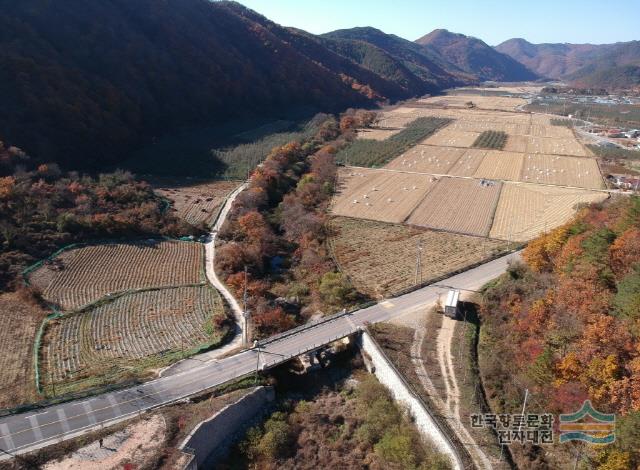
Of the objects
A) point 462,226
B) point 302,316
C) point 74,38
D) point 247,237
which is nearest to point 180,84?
point 74,38

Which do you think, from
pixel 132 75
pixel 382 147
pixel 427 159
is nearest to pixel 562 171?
pixel 427 159

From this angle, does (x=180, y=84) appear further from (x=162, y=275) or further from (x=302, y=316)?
(x=302, y=316)

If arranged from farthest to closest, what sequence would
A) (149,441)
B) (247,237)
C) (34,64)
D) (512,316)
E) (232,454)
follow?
(34,64) < (247,237) < (512,316) < (232,454) < (149,441)

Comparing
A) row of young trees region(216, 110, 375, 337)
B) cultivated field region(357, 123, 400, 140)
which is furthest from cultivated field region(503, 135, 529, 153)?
row of young trees region(216, 110, 375, 337)

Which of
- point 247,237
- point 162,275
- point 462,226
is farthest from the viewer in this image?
point 462,226

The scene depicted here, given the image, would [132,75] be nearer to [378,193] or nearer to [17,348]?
[378,193]

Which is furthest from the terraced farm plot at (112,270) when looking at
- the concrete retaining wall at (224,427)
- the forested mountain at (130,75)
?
the forested mountain at (130,75)

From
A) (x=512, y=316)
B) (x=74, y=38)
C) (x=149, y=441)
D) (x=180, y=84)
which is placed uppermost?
(x=74, y=38)
